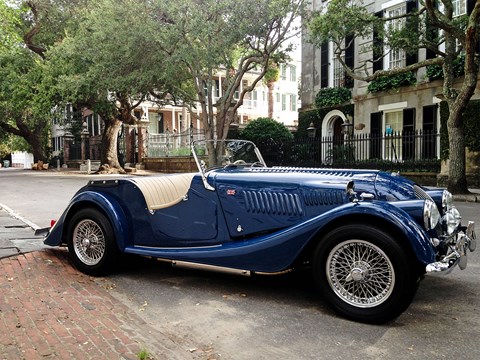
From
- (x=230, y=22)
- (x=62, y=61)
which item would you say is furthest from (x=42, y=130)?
(x=230, y=22)

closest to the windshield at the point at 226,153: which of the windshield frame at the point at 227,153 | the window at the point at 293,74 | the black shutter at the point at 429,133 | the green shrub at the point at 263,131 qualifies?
the windshield frame at the point at 227,153

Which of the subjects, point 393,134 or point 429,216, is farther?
point 393,134

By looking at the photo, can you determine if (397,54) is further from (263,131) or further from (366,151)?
(263,131)

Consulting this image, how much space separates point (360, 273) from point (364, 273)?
38 millimetres


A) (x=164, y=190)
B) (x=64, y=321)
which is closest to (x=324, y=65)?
(x=164, y=190)

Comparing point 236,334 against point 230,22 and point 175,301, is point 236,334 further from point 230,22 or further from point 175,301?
point 230,22

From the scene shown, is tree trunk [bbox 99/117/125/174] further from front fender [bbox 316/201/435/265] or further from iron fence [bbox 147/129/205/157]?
front fender [bbox 316/201/435/265]

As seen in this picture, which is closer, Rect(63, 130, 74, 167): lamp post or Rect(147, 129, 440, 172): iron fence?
Rect(147, 129, 440, 172): iron fence

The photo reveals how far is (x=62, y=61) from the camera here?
23922mm

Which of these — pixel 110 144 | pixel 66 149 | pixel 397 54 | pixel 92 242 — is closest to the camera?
pixel 92 242

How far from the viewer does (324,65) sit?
24.0 metres

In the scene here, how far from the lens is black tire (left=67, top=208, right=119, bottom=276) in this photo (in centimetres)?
490

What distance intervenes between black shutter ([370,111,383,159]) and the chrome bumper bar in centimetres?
1627

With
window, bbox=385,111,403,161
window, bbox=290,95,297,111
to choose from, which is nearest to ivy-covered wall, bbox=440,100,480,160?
Result: window, bbox=385,111,403,161
